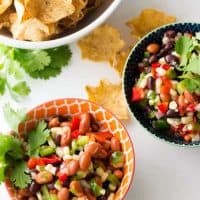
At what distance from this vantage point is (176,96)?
2008 mm

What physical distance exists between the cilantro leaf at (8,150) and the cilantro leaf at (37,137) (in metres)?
0.04

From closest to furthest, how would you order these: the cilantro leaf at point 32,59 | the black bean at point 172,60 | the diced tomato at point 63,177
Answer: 1. the diced tomato at point 63,177
2. the black bean at point 172,60
3. the cilantro leaf at point 32,59

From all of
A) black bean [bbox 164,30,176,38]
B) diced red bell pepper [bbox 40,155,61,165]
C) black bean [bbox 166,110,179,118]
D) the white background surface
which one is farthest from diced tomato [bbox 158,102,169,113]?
diced red bell pepper [bbox 40,155,61,165]

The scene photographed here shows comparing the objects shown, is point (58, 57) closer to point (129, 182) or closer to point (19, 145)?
point (19, 145)

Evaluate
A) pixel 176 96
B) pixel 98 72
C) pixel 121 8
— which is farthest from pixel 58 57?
pixel 176 96

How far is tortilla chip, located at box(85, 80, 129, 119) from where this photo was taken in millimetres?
2107

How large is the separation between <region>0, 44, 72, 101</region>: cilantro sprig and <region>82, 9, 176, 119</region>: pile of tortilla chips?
0.27 feet

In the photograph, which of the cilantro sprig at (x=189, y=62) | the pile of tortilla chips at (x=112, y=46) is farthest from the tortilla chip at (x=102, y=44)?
the cilantro sprig at (x=189, y=62)

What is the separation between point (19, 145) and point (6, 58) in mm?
340

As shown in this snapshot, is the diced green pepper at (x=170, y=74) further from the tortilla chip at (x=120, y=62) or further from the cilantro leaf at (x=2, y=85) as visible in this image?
the cilantro leaf at (x=2, y=85)

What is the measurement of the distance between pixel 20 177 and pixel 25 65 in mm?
391

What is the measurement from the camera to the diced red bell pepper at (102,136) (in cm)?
200

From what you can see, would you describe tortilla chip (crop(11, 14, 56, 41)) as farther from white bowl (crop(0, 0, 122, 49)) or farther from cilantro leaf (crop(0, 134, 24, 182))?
cilantro leaf (crop(0, 134, 24, 182))

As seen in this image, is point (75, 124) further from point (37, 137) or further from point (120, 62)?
point (120, 62)
